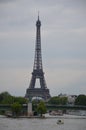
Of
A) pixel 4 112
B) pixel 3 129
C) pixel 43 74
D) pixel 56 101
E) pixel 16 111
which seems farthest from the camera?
pixel 56 101

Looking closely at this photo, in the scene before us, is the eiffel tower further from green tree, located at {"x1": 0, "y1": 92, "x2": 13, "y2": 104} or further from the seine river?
the seine river

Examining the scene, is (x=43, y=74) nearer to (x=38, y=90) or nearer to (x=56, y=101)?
(x=38, y=90)

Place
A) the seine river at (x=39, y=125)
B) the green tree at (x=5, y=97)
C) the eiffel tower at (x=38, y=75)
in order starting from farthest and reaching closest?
the eiffel tower at (x=38, y=75)
the green tree at (x=5, y=97)
the seine river at (x=39, y=125)

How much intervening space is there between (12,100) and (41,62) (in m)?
13.1

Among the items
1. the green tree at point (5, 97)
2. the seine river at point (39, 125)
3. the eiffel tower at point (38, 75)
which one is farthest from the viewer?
the eiffel tower at point (38, 75)

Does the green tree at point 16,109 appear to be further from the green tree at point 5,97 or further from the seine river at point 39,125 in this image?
the seine river at point 39,125

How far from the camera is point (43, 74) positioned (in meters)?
168

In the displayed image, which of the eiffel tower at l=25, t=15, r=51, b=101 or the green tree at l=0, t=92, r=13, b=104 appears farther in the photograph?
the eiffel tower at l=25, t=15, r=51, b=101

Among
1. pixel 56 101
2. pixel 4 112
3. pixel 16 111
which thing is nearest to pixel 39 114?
pixel 16 111

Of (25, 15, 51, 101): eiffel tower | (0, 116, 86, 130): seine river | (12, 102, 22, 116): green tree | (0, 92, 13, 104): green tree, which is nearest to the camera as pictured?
(0, 116, 86, 130): seine river

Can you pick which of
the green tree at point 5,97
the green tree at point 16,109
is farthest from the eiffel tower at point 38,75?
the green tree at point 16,109

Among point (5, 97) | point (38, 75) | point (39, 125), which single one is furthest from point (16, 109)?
point (39, 125)

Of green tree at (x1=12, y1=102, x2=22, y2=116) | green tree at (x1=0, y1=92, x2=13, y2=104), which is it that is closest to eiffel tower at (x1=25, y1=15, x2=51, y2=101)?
green tree at (x1=0, y1=92, x2=13, y2=104)

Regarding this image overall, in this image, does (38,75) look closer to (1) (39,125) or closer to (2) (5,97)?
(2) (5,97)
